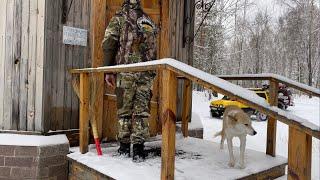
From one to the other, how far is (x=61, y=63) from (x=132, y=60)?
1199mm

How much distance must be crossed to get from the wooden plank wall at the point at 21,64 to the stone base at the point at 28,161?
1.18ft

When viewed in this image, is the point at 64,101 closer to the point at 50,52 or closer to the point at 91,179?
the point at 50,52

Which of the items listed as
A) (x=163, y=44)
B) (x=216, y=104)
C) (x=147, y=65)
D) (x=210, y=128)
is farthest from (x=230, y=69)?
(x=147, y=65)

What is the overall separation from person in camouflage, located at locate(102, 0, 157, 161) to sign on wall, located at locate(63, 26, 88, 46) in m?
0.93

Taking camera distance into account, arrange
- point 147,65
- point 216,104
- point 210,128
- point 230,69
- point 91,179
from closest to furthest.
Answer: point 147,65
point 91,179
point 210,128
point 216,104
point 230,69

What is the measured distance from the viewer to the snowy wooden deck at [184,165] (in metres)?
3.71

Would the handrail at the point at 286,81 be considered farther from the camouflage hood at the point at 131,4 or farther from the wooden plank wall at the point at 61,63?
the wooden plank wall at the point at 61,63

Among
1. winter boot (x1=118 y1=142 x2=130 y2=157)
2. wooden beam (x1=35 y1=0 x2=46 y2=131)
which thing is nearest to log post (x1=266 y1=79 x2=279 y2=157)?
winter boot (x1=118 y1=142 x2=130 y2=157)

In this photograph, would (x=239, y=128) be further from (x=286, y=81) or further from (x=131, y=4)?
(x=131, y=4)

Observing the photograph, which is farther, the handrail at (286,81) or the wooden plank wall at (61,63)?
the wooden plank wall at (61,63)

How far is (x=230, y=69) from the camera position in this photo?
45094 millimetres

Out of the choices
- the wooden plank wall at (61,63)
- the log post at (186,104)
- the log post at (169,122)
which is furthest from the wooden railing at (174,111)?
the log post at (186,104)

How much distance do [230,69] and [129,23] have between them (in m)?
41.8

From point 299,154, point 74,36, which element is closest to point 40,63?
point 74,36
